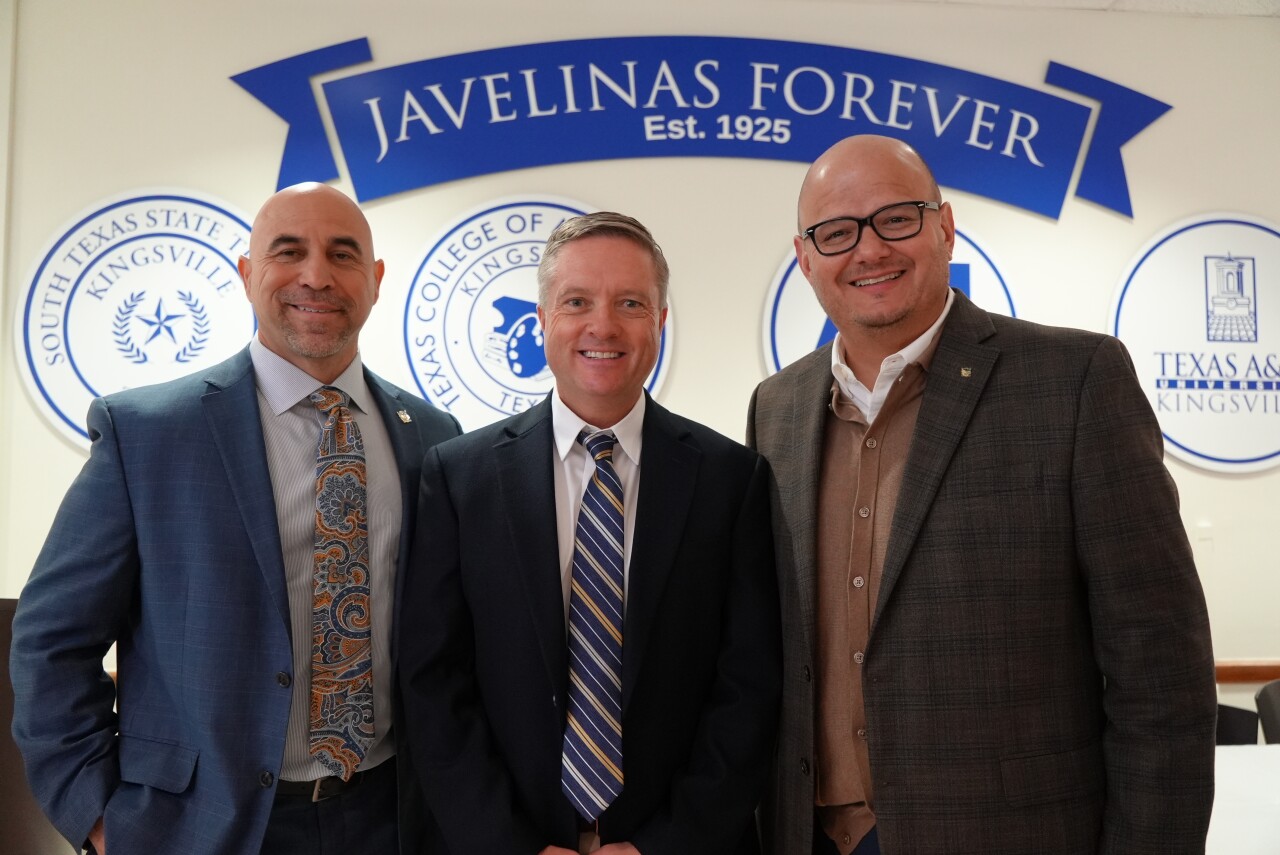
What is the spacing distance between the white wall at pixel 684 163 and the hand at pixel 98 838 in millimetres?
2171

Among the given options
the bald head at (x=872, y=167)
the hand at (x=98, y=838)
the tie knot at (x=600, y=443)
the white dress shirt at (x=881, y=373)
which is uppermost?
the bald head at (x=872, y=167)

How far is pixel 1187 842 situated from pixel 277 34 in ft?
12.5

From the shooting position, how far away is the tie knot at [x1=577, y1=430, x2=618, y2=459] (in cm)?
180

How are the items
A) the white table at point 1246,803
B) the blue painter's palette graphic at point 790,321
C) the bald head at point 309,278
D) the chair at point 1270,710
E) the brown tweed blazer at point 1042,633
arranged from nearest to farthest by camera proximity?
the brown tweed blazer at point 1042,633 < the bald head at point 309,278 < the white table at point 1246,803 < the chair at point 1270,710 < the blue painter's palette graphic at point 790,321

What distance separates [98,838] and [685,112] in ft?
10.2

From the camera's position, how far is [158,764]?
1702 millimetres

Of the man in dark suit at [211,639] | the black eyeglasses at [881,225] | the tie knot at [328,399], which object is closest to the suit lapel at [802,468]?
the black eyeglasses at [881,225]

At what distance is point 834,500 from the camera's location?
5.95ft

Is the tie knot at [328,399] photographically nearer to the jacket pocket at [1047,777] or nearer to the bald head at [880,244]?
the bald head at [880,244]

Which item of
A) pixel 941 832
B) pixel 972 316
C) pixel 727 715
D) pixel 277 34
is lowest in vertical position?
pixel 941 832

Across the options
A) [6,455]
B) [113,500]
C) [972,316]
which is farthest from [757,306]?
[6,455]

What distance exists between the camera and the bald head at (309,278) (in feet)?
6.28

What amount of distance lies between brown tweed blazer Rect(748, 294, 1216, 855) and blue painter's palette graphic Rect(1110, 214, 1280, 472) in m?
2.64

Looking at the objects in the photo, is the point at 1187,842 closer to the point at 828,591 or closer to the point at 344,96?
the point at 828,591
